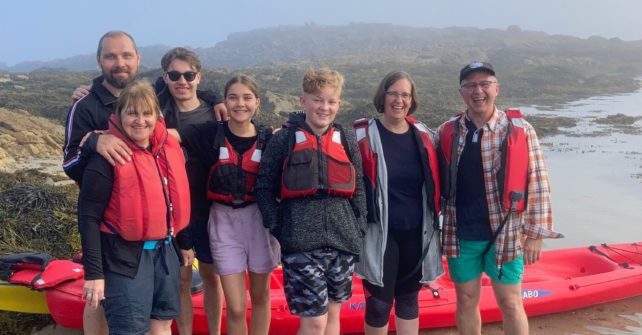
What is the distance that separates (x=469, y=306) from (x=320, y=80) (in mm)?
1835

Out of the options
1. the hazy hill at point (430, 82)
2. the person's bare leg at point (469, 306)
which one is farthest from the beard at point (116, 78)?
the person's bare leg at point (469, 306)

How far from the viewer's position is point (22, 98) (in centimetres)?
1892

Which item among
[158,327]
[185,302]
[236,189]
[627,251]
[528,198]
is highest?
[236,189]

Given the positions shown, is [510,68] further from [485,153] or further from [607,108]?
[485,153]

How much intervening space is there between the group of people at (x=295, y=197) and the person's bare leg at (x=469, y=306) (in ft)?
0.05

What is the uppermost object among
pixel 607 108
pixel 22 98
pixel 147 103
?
pixel 147 103

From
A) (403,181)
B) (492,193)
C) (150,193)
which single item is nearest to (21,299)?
(150,193)

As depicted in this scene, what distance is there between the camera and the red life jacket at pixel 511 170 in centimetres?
312

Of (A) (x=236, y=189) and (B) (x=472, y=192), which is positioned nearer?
(A) (x=236, y=189)

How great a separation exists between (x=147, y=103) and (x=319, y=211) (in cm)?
109

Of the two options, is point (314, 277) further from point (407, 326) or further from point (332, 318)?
point (407, 326)

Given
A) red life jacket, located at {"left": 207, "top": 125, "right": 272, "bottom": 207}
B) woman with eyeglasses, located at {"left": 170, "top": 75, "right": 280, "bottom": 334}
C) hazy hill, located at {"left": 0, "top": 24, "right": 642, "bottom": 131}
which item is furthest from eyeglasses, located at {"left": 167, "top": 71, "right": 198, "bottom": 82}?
hazy hill, located at {"left": 0, "top": 24, "right": 642, "bottom": 131}

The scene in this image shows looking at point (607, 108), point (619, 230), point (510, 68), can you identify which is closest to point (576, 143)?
point (619, 230)

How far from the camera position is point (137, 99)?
8.52ft
